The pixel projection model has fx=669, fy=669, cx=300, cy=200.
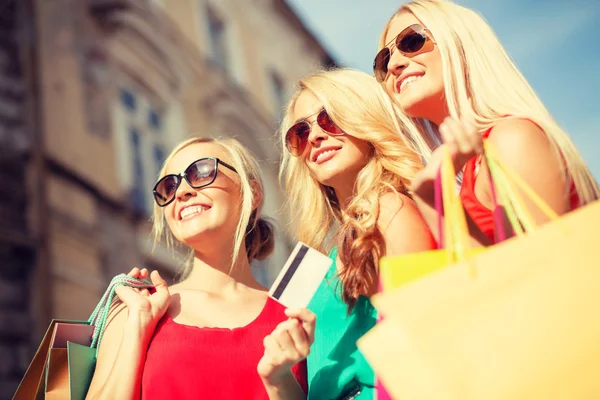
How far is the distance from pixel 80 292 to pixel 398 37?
5.34 meters

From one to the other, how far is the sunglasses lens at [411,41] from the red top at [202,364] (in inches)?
44.5

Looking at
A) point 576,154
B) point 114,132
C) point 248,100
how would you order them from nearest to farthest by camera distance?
point 576,154 → point 114,132 → point 248,100

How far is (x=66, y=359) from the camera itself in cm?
232

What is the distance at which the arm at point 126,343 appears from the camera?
2.19 meters

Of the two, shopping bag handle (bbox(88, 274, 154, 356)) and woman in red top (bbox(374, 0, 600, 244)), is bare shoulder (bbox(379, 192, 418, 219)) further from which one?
shopping bag handle (bbox(88, 274, 154, 356))

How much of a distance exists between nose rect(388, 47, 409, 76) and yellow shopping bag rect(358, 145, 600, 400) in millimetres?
1014

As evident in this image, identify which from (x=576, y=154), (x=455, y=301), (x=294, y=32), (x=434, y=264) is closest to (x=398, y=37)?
(x=576, y=154)

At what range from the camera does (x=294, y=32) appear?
14.6 meters

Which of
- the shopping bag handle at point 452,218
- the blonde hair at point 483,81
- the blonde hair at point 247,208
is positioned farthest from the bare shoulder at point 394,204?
the blonde hair at point 247,208

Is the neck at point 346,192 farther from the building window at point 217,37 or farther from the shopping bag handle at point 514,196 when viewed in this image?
the building window at point 217,37

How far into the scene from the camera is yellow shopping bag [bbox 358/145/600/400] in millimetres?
1222

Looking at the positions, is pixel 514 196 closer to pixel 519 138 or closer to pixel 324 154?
pixel 519 138

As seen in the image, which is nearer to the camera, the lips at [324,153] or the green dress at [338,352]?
the green dress at [338,352]

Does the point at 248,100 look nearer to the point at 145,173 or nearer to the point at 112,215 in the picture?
the point at 145,173
